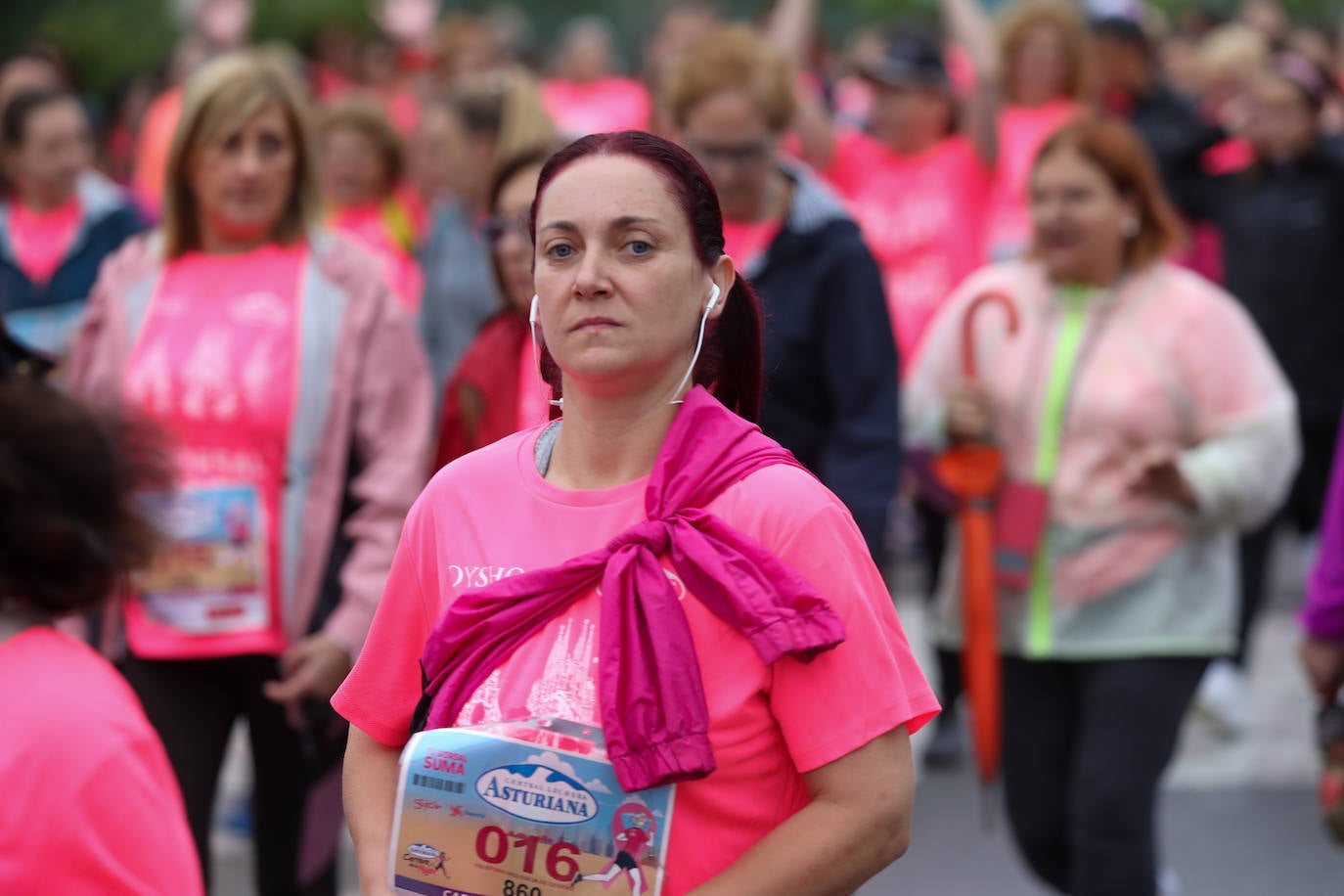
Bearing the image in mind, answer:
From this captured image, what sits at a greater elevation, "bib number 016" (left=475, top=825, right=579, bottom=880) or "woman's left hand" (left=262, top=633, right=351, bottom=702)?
"bib number 016" (left=475, top=825, right=579, bottom=880)

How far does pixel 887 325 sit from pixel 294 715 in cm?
165

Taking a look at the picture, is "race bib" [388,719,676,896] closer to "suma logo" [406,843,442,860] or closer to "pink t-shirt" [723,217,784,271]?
"suma logo" [406,843,442,860]

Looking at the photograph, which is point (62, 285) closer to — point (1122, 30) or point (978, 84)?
point (978, 84)

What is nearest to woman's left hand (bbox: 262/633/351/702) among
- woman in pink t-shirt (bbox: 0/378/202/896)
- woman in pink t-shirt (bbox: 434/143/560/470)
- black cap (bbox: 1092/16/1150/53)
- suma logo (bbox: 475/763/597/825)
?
woman in pink t-shirt (bbox: 434/143/560/470)

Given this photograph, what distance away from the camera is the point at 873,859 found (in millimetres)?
2508

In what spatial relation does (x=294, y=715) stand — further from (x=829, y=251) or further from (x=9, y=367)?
(x=829, y=251)

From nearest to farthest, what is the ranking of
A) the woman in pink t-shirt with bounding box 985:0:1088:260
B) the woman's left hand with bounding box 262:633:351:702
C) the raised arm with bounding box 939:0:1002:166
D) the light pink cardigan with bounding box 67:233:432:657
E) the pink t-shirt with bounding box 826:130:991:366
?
the woman's left hand with bounding box 262:633:351:702 < the light pink cardigan with bounding box 67:233:432:657 < the pink t-shirt with bounding box 826:130:991:366 < the raised arm with bounding box 939:0:1002:166 < the woman in pink t-shirt with bounding box 985:0:1088:260

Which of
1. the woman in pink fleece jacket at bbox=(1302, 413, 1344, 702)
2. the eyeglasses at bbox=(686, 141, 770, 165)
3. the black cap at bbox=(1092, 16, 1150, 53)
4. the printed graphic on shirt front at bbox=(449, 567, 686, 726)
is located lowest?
the woman in pink fleece jacket at bbox=(1302, 413, 1344, 702)

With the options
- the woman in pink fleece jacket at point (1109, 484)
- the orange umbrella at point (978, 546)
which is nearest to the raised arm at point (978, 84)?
the woman in pink fleece jacket at point (1109, 484)

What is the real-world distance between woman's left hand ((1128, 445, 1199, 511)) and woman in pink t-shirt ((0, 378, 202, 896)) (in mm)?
2491

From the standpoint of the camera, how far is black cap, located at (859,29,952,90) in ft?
27.6

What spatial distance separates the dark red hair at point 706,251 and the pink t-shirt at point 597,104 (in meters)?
10.2

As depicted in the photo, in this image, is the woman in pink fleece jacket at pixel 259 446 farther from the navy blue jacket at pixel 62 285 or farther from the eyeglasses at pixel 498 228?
the navy blue jacket at pixel 62 285

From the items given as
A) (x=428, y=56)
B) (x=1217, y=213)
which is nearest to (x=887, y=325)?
(x=1217, y=213)
